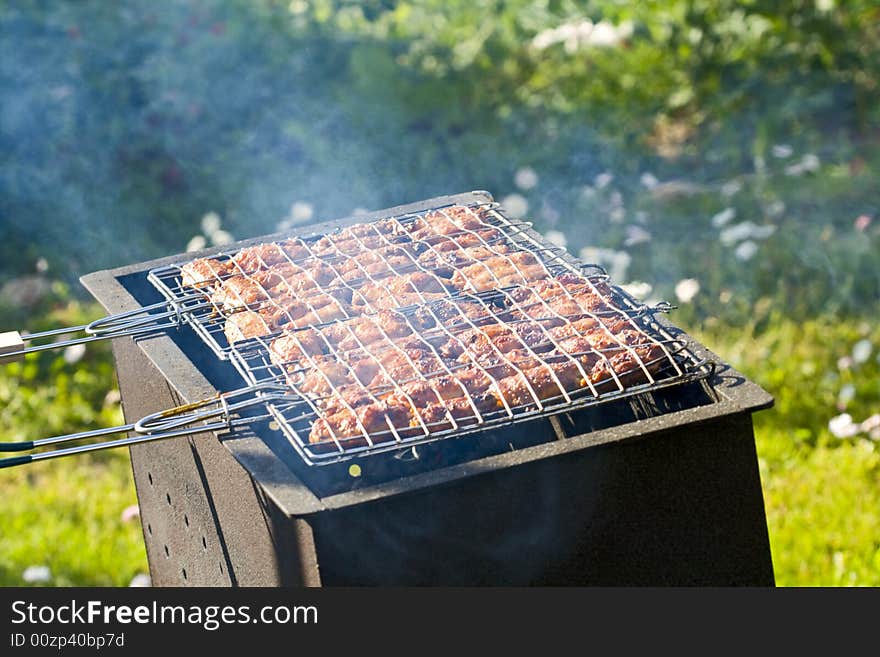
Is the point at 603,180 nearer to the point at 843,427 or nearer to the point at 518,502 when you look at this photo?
the point at 843,427

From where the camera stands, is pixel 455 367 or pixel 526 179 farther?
pixel 526 179

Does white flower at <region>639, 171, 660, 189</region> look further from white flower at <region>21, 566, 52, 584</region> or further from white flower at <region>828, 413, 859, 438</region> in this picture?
white flower at <region>21, 566, 52, 584</region>

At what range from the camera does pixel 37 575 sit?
3518 mm

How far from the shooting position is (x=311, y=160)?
5.67 m

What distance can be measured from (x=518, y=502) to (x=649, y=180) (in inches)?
132

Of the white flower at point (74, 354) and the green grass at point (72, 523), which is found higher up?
the white flower at point (74, 354)

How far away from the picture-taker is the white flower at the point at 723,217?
191 inches

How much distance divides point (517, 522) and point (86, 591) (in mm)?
945

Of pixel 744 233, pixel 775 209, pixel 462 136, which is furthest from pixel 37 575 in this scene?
pixel 775 209

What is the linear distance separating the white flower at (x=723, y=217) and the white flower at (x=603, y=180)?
0.51m

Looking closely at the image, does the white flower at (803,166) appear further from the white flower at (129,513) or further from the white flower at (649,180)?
the white flower at (129,513)

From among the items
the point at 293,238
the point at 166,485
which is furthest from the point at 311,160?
the point at 166,485

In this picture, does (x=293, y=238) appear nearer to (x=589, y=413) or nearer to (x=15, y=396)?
(x=589, y=413)

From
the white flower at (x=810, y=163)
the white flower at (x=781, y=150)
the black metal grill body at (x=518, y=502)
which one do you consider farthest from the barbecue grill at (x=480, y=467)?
the white flower at (x=810, y=163)
